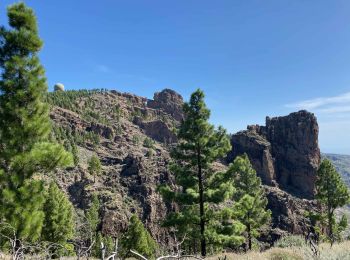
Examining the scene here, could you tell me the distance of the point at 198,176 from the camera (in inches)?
762

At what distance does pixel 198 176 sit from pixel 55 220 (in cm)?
1663

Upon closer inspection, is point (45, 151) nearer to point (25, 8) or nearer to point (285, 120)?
point (25, 8)

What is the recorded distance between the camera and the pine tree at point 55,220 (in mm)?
28625

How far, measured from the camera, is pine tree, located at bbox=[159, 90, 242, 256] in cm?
1855

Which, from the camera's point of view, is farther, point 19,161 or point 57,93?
point 57,93

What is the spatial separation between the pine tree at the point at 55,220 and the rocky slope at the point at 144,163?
121 feet

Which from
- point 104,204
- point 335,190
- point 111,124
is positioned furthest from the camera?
point 111,124

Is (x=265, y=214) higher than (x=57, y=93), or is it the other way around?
(x=57, y=93)

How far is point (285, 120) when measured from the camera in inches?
5807

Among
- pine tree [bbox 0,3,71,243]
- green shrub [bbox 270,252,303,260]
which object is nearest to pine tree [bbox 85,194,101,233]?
pine tree [bbox 0,3,71,243]

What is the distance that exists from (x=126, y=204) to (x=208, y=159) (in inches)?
3123

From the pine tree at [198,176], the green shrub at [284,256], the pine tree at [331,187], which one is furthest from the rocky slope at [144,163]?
the green shrub at [284,256]

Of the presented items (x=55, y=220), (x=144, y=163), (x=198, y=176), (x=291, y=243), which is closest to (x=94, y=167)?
(x=144, y=163)

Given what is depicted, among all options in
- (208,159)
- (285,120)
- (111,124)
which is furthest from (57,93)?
(208,159)
